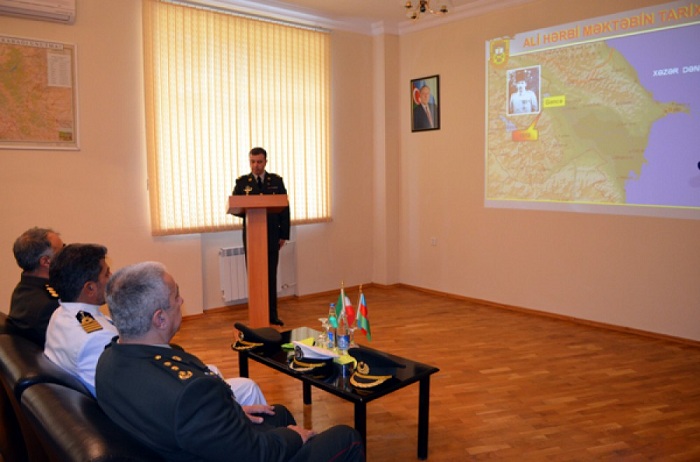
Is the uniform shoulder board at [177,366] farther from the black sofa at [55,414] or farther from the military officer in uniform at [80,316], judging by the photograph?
the military officer in uniform at [80,316]

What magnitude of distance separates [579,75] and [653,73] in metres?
0.69

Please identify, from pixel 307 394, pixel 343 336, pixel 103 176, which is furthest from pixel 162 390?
pixel 103 176

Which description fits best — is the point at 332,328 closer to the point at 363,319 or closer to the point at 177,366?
the point at 363,319

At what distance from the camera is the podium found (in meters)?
4.71

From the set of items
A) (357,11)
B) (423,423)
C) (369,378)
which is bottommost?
(423,423)

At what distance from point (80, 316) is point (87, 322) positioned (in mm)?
67

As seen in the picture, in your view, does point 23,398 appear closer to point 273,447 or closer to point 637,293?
point 273,447

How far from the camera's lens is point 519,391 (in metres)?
3.87

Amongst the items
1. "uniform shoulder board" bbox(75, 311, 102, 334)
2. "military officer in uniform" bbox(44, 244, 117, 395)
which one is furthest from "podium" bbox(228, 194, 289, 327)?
"uniform shoulder board" bbox(75, 311, 102, 334)

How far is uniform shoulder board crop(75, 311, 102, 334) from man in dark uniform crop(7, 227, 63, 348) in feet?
1.08

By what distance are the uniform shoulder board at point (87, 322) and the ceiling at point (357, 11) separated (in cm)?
433

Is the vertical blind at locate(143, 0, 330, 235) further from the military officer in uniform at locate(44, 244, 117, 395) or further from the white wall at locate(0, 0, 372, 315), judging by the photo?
the military officer in uniform at locate(44, 244, 117, 395)

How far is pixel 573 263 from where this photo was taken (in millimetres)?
5625

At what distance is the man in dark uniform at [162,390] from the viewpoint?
1530mm
